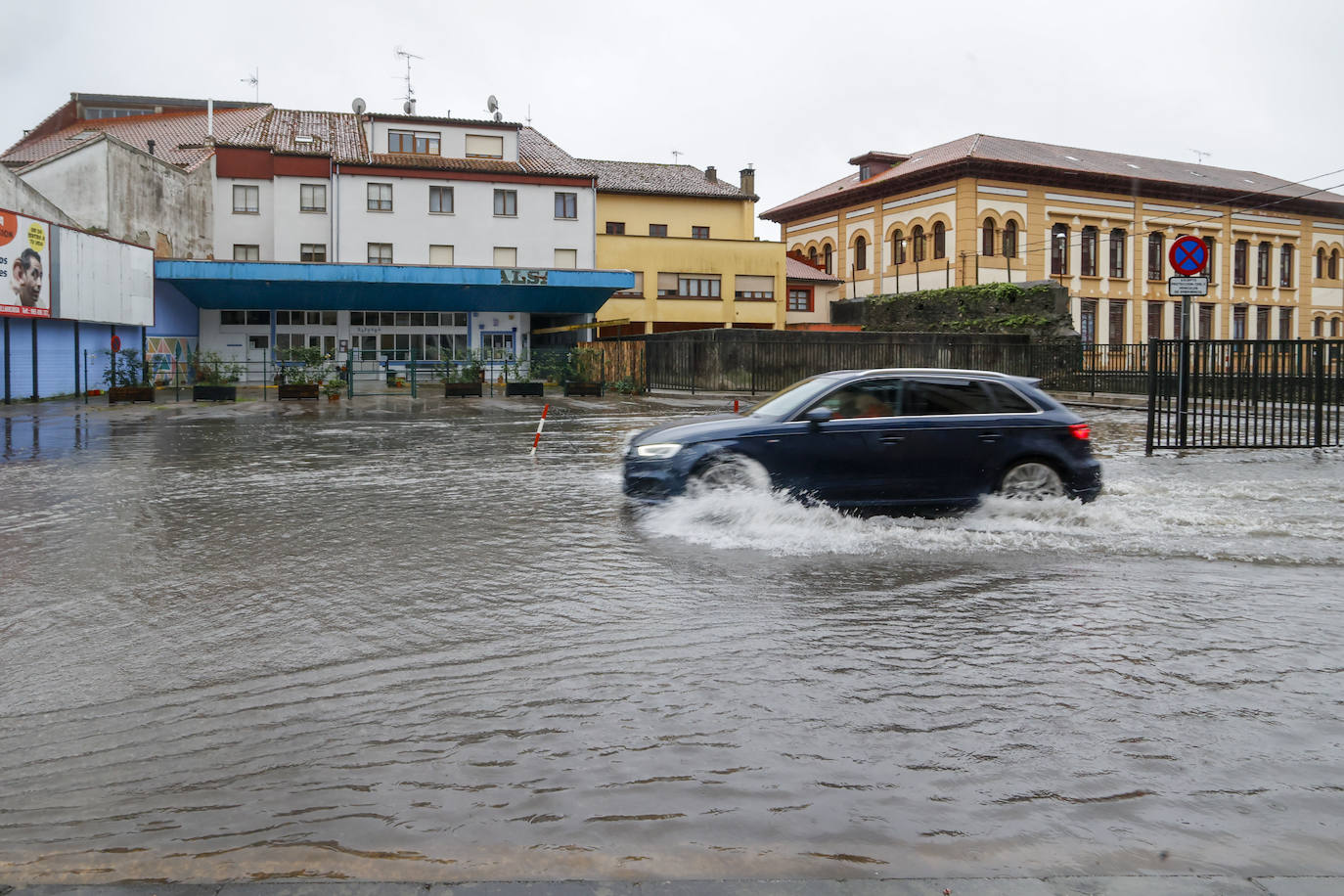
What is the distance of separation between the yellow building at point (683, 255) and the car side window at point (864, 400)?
42.7 meters

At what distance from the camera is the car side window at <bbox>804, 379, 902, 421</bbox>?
970 cm

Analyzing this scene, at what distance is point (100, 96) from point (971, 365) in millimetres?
60322

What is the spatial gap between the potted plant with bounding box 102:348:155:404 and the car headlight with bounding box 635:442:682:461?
1005 inches

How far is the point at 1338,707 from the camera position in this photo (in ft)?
15.8

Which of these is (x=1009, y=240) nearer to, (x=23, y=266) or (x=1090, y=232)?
(x=1090, y=232)

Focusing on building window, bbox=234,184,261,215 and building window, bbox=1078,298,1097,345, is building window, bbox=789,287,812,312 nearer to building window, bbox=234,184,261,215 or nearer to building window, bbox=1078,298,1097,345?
building window, bbox=1078,298,1097,345

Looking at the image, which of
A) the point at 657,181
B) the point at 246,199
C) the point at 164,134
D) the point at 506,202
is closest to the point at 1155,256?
the point at 657,181

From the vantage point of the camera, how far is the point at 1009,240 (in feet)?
180

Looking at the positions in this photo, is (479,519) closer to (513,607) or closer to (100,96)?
(513,607)

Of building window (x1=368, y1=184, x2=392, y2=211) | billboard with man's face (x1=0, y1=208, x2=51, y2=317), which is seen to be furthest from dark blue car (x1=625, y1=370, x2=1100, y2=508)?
building window (x1=368, y1=184, x2=392, y2=211)

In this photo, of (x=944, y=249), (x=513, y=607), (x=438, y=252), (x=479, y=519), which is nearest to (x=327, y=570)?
(x=513, y=607)

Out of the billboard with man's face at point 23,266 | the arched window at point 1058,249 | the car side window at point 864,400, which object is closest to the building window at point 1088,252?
the arched window at point 1058,249

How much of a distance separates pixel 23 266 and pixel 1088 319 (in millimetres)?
48135

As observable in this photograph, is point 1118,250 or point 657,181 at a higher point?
point 657,181
